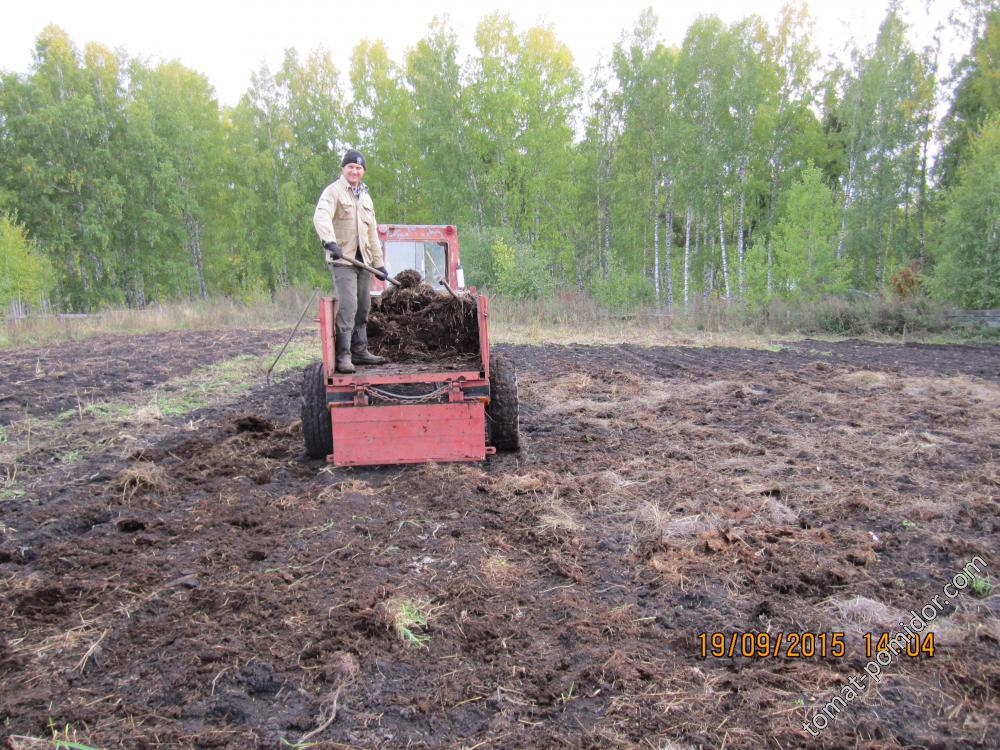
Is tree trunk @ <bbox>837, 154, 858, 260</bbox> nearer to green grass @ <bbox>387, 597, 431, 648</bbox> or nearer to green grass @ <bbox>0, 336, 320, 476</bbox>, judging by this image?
green grass @ <bbox>0, 336, 320, 476</bbox>

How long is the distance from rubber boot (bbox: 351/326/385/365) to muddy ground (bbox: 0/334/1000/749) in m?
0.95

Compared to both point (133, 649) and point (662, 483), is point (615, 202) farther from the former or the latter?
point (133, 649)

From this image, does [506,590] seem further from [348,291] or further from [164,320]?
[164,320]

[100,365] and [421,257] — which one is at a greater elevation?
[421,257]

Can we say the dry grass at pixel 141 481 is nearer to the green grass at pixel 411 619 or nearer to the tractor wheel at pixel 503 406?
the tractor wheel at pixel 503 406

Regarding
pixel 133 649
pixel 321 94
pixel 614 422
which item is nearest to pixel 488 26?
pixel 321 94

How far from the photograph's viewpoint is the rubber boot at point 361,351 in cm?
585

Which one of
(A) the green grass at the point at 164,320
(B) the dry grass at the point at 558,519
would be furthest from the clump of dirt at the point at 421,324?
(A) the green grass at the point at 164,320

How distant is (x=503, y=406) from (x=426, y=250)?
461 cm

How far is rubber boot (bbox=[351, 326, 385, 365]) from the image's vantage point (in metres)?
5.85

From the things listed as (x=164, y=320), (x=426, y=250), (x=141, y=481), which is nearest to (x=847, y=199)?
(x=426, y=250)

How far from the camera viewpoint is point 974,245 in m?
15.4

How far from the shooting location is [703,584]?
3.16 m

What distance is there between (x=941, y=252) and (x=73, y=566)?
1953 cm
